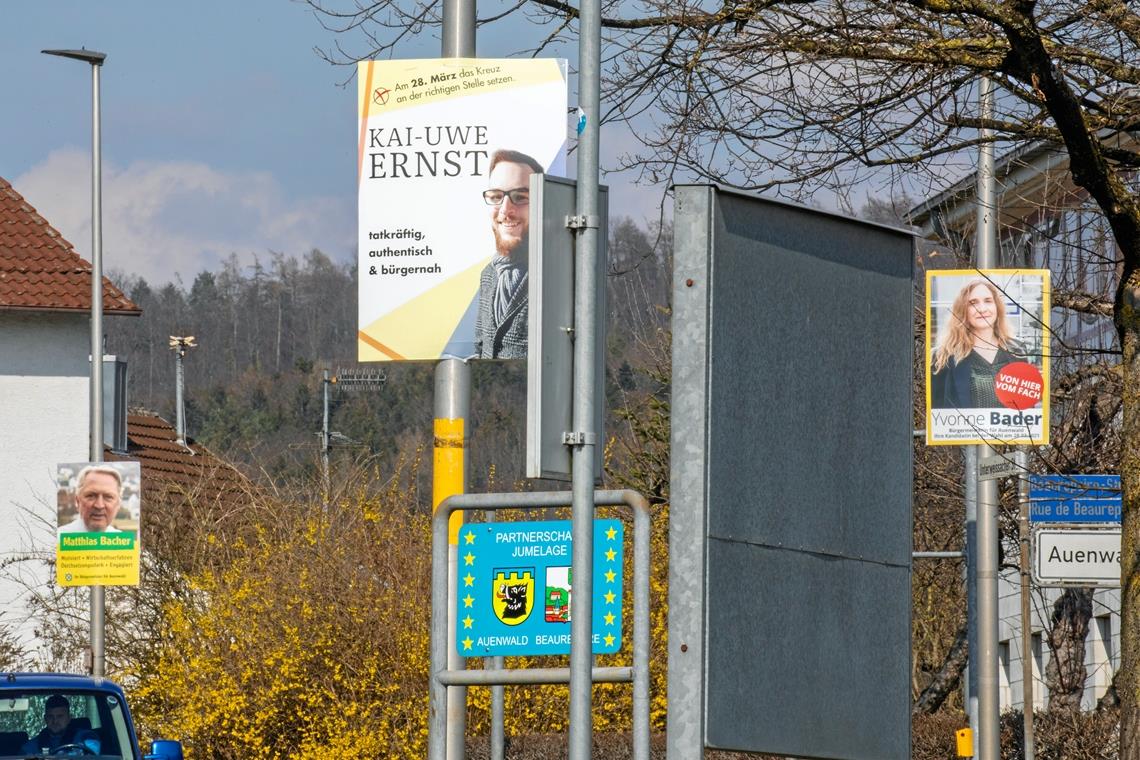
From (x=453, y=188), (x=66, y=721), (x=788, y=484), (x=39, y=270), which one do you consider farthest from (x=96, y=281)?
(x=788, y=484)

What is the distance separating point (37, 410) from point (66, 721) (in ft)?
82.7

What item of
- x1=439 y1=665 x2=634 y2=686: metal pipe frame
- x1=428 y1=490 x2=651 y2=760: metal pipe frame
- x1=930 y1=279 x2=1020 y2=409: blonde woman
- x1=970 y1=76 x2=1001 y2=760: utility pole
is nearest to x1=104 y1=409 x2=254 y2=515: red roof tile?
x1=970 y1=76 x2=1001 y2=760: utility pole

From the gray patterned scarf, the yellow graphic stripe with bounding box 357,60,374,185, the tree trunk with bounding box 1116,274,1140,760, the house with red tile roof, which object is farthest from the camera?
the house with red tile roof

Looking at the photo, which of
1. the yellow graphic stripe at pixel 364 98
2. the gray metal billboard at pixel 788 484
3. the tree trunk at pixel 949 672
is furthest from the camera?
the tree trunk at pixel 949 672

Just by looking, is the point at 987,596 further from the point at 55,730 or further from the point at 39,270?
the point at 39,270

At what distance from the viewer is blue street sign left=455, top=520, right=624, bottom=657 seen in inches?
277

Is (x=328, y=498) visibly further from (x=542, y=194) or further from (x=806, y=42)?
(x=542, y=194)

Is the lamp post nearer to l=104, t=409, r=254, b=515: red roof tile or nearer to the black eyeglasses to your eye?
l=104, t=409, r=254, b=515: red roof tile

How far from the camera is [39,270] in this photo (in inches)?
1444

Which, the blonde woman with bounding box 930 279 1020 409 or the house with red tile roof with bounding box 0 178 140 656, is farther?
the house with red tile roof with bounding box 0 178 140 656

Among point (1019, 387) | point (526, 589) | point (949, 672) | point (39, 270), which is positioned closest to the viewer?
point (526, 589)

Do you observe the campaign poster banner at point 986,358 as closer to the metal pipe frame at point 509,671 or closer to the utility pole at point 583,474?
the metal pipe frame at point 509,671

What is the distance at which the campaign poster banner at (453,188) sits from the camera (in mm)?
7902

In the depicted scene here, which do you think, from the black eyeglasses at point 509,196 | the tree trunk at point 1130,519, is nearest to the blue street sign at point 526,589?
the black eyeglasses at point 509,196
